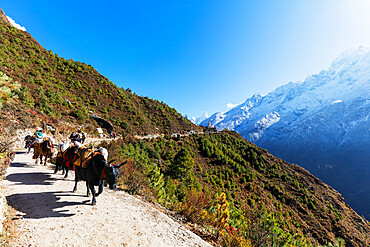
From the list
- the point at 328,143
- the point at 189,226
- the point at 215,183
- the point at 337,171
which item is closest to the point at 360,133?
the point at 328,143

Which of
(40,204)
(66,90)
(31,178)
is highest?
(66,90)

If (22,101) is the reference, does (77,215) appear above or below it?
below

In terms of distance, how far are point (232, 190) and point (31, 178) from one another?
19.2 m

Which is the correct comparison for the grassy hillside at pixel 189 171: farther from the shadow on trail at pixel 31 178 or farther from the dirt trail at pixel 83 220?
the shadow on trail at pixel 31 178

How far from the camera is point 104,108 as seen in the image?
31188mm

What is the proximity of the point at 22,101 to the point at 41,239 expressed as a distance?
785 inches

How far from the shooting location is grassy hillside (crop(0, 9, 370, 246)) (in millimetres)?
5645

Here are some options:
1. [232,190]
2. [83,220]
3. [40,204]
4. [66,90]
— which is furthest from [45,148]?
[66,90]

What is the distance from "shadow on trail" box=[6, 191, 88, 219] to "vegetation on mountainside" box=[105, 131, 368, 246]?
8.29ft

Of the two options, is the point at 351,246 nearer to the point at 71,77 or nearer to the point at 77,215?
the point at 77,215

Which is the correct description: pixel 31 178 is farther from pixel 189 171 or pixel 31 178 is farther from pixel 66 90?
pixel 66 90

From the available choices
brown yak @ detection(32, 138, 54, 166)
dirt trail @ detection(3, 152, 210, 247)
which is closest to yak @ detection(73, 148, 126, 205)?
dirt trail @ detection(3, 152, 210, 247)

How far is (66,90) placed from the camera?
2875 cm

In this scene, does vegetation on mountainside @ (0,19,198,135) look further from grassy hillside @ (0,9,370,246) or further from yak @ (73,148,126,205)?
yak @ (73,148,126,205)
